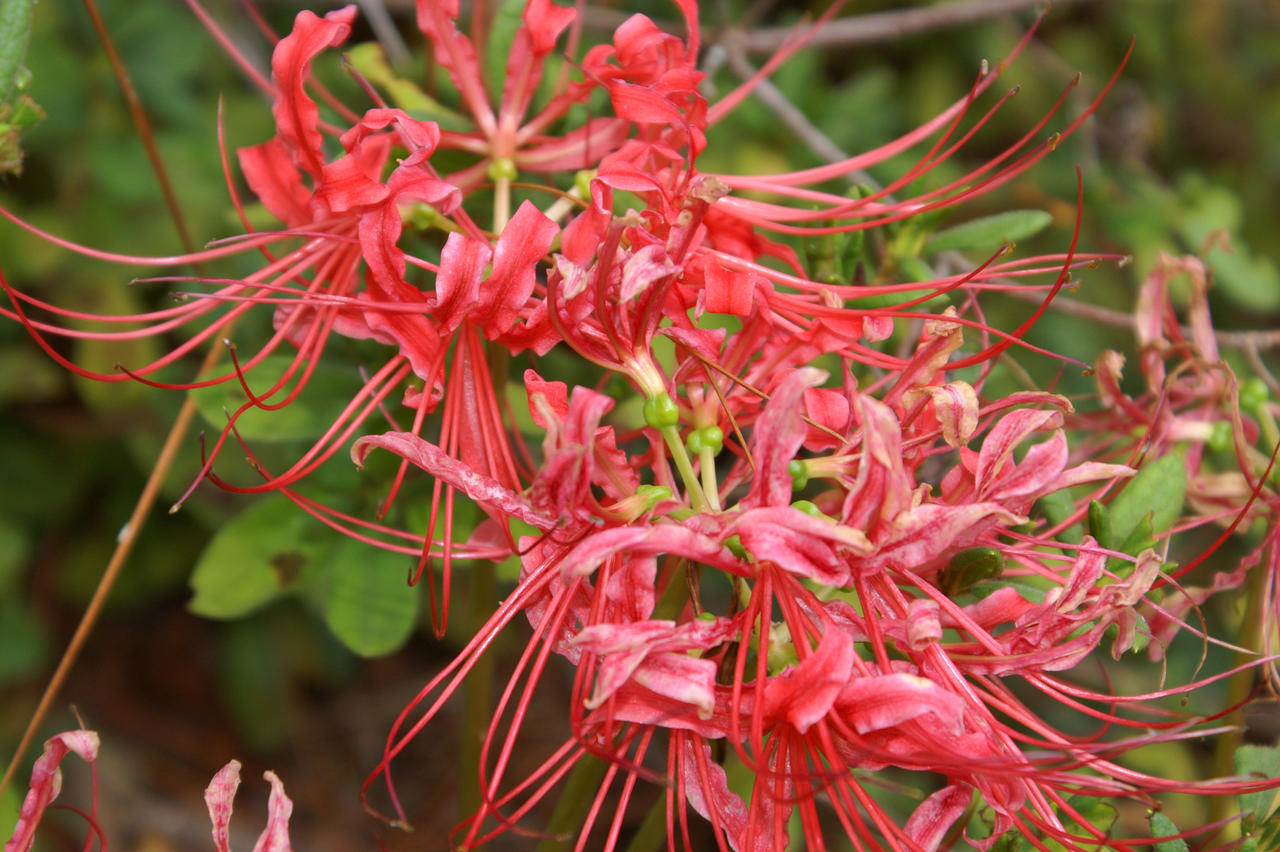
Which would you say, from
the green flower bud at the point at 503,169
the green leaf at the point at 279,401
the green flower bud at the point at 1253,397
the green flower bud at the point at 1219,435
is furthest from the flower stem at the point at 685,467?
the green flower bud at the point at 1253,397

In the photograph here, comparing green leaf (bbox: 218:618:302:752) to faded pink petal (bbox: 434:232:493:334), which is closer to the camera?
faded pink petal (bbox: 434:232:493:334)

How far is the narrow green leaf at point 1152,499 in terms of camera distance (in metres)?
1.38

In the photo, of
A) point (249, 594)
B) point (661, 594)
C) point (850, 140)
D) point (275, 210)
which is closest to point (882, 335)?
point (661, 594)

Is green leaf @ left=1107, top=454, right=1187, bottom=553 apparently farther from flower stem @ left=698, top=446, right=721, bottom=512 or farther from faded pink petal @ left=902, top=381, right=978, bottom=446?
flower stem @ left=698, top=446, right=721, bottom=512

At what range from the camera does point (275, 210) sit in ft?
4.50

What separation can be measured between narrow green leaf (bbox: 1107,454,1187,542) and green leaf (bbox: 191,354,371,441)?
1102 millimetres

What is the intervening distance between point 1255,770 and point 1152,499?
347mm

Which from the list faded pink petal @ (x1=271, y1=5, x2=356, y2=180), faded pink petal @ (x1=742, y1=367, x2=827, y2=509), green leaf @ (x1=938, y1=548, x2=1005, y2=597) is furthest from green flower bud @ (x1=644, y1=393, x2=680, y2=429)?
faded pink petal @ (x1=271, y1=5, x2=356, y2=180)

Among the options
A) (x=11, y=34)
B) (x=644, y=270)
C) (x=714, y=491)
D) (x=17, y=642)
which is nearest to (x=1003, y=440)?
(x=714, y=491)

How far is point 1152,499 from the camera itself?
4.60 ft

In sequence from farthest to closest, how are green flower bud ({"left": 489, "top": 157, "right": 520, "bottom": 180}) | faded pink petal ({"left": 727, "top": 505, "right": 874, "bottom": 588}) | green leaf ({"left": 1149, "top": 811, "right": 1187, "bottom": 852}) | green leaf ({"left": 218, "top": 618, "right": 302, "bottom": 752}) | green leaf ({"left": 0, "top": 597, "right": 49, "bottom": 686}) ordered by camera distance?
green leaf ({"left": 218, "top": 618, "right": 302, "bottom": 752}), green leaf ({"left": 0, "top": 597, "right": 49, "bottom": 686}), green flower bud ({"left": 489, "top": 157, "right": 520, "bottom": 180}), green leaf ({"left": 1149, "top": 811, "right": 1187, "bottom": 852}), faded pink petal ({"left": 727, "top": 505, "right": 874, "bottom": 588})

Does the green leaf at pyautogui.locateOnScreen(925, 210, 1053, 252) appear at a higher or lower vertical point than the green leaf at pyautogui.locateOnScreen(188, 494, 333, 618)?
higher

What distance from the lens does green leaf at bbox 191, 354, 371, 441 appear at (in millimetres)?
1558

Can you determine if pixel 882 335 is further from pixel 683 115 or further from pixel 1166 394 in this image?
pixel 1166 394
